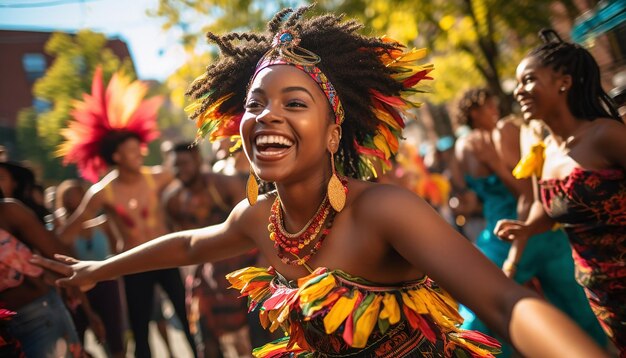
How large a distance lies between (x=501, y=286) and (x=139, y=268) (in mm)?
1747

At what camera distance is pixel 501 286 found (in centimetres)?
157

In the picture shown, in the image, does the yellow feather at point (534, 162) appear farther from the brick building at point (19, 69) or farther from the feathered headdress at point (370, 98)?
the brick building at point (19, 69)

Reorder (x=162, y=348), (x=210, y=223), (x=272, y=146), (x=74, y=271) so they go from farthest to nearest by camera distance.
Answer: (x=162, y=348)
(x=210, y=223)
(x=74, y=271)
(x=272, y=146)

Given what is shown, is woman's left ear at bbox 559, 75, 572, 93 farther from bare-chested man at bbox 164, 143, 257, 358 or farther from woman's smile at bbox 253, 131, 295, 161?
bare-chested man at bbox 164, 143, 257, 358

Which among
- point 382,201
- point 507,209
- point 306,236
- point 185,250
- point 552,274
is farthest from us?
point 507,209

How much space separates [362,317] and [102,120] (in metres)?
4.34

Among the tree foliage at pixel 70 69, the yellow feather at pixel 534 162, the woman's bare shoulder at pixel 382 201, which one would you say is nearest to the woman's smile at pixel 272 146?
the woman's bare shoulder at pixel 382 201

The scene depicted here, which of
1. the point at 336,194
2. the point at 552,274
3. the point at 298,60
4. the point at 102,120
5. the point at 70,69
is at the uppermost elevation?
the point at 70,69

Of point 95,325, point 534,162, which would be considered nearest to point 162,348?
point 95,325

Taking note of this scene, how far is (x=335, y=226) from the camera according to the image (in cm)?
213

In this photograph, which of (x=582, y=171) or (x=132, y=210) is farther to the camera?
(x=132, y=210)

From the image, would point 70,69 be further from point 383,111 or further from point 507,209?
point 383,111

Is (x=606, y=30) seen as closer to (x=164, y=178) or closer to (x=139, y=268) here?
(x=139, y=268)

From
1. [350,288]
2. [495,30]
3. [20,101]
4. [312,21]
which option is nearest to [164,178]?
[312,21]
